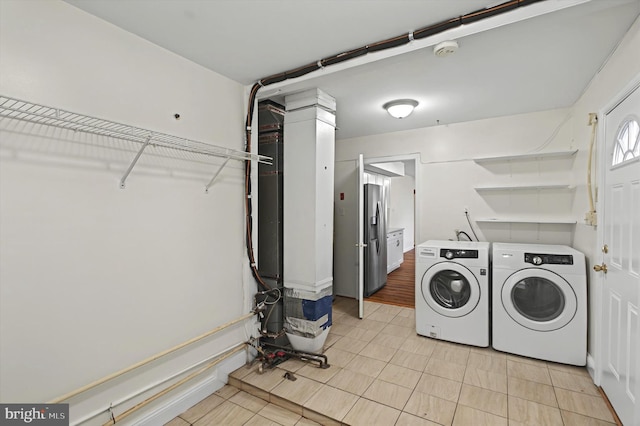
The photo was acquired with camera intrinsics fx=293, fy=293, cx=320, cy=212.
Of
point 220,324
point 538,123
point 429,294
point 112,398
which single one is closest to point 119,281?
point 112,398

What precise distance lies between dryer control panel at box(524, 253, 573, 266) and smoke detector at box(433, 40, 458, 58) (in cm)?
195

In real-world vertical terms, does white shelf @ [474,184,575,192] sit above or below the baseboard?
above

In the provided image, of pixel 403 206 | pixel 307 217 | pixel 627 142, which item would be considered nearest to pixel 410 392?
pixel 307 217

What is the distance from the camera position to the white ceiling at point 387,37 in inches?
62.1

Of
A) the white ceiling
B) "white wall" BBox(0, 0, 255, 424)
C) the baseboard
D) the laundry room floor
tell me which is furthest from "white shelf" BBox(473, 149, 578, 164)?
the baseboard

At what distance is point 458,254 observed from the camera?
2.94 metres

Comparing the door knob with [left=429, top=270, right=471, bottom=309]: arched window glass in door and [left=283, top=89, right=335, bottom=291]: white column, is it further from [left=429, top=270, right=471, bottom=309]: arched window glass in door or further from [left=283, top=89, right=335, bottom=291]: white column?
[left=283, top=89, right=335, bottom=291]: white column

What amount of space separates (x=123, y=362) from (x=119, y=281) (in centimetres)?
49

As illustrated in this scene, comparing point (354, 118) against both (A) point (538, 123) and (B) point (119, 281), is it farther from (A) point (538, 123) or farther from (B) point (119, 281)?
(B) point (119, 281)

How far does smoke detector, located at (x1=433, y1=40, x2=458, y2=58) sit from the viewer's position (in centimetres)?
177

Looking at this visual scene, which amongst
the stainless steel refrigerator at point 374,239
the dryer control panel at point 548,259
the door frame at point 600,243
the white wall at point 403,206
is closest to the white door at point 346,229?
the stainless steel refrigerator at point 374,239

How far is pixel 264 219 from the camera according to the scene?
289 centimetres

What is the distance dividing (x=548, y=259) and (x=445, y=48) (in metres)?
2.03

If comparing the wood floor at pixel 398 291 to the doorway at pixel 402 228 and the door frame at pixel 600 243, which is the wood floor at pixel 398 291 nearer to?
the doorway at pixel 402 228
